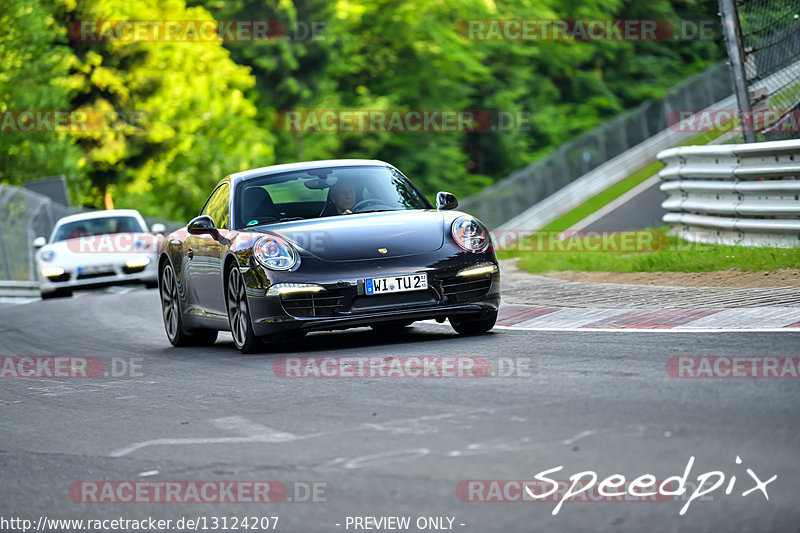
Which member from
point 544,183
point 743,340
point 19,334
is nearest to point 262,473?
point 743,340

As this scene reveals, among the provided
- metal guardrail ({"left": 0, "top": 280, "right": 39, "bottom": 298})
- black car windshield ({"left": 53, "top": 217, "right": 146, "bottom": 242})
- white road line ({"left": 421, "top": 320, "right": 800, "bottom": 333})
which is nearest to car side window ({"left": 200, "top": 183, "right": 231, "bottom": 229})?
white road line ({"left": 421, "top": 320, "right": 800, "bottom": 333})

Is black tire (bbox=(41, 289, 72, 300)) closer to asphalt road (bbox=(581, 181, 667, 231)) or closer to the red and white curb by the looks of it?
asphalt road (bbox=(581, 181, 667, 231))

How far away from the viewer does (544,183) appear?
40.4 m

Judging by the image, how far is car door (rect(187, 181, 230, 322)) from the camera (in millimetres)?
10398

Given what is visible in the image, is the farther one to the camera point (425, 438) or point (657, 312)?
point (657, 312)

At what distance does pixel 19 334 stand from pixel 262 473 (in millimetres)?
9956

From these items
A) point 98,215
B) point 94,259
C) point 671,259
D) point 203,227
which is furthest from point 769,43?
point 98,215

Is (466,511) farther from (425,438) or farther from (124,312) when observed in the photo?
(124,312)

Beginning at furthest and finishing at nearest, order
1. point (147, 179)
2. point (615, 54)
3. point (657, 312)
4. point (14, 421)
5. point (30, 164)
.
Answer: point (615, 54), point (147, 179), point (30, 164), point (657, 312), point (14, 421)

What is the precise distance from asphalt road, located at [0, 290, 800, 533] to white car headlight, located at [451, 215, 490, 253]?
682 millimetres

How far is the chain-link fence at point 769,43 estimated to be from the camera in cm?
1512

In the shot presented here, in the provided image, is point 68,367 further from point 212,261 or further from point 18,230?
point 18,230

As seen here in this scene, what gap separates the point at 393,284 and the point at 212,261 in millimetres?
1949

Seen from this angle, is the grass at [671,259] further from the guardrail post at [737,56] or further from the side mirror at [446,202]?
the side mirror at [446,202]
